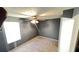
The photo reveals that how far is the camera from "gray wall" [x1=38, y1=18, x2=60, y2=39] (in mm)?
974

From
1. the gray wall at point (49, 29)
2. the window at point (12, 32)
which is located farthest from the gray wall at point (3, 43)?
the gray wall at point (49, 29)

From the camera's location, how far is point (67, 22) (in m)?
0.59

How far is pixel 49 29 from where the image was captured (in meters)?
1.06

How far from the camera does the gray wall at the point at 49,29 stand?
97 cm

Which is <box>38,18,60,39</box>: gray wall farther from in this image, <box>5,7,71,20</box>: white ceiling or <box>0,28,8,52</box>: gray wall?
<box>0,28,8,52</box>: gray wall

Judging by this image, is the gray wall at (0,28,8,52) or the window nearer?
the gray wall at (0,28,8,52)

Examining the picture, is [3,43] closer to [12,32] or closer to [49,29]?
[12,32]

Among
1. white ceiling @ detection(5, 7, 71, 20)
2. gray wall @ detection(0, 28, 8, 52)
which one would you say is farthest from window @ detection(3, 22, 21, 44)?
white ceiling @ detection(5, 7, 71, 20)

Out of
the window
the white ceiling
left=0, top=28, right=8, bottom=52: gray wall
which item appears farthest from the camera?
the window

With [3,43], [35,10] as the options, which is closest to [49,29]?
[35,10]
